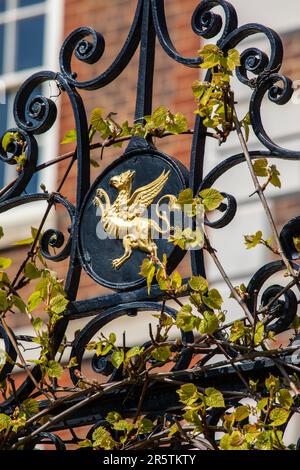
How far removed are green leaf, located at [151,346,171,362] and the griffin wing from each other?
400 mm

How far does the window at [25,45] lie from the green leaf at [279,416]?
6069 mm

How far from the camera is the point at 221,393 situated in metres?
3.49

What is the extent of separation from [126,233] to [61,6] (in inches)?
239

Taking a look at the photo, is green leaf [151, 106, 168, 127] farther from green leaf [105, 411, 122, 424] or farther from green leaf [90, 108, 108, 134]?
green leaf [105, 411, 122, 424]

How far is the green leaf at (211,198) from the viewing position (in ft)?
11.8

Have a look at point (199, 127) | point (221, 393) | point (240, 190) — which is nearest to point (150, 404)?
point (221, 393)

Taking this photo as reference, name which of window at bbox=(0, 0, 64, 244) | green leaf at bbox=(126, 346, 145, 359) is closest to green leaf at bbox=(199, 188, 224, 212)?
green leaf at bbox=(126, 346, 145, 359)

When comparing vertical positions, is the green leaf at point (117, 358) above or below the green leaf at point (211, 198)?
below

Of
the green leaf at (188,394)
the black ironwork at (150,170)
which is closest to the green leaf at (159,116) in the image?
the black ironwork at (150,170)

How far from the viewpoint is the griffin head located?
153 inches

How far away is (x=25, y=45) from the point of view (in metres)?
→ 9.93

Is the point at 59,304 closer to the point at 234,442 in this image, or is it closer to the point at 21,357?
the point at 21,357

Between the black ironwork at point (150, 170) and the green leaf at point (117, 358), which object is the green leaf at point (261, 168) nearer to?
the black ironwork at point (150, 170)

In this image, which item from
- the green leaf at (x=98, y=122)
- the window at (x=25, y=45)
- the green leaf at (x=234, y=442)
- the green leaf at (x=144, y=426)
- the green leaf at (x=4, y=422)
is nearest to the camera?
the green leaf at (x=234, y=442)
